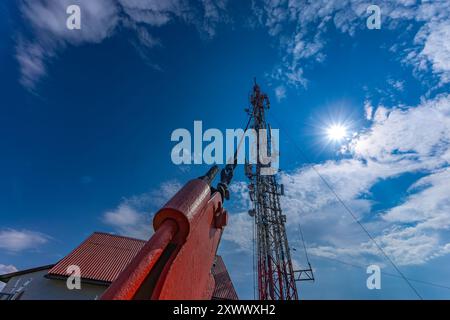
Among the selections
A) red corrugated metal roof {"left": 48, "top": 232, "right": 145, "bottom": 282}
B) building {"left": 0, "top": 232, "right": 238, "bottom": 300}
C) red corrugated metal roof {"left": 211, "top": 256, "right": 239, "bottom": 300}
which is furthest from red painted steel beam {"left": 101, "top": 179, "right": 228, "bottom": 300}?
red corrugated metal roof {"left": 211, "top": 256, "right": 239, "bottom": 300}

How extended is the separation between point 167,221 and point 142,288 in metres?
0.56

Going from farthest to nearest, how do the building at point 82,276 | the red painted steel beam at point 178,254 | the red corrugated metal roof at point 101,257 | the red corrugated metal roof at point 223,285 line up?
1. the red corrugated metal roof at point 223,285
2. the red corrugated metal roof at point 101,257
3. the building at point 82,276
4. the red painted steel beam at point 178,254

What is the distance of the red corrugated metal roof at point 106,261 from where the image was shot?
12.1 metres

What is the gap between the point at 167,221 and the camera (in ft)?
7.11

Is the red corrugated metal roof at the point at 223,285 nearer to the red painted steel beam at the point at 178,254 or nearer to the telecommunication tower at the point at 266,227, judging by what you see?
the telecommunication tower at the point at 266,227

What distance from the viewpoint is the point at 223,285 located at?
15719mm

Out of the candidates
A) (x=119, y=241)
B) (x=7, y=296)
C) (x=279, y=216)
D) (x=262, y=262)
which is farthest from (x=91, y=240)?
(x=279, y=216)

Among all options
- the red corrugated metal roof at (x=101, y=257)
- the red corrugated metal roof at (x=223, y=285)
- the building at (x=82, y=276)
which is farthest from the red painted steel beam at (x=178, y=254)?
the red corrugated metal roof at (x=223, y=285)

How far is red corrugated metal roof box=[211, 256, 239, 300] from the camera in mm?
14570

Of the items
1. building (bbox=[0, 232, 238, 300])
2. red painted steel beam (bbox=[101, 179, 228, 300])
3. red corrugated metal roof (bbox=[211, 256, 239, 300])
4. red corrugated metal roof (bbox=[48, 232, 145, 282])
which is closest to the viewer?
red painted steel beam (bbox=[101, 179, 228, 300])

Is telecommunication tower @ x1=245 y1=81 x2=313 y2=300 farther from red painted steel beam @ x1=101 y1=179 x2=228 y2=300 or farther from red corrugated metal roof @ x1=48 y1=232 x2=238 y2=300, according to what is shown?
red painted steel beam @ x1=101 y1=179 x2=228 y2=300

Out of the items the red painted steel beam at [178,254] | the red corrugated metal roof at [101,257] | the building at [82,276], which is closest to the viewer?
the red painted steel beam at [178,254]

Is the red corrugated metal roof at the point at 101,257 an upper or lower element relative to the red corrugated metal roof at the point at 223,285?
upper

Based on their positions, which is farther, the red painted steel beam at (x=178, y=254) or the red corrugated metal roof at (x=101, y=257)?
the red corrugated metal roof at (x=101, y=257)
